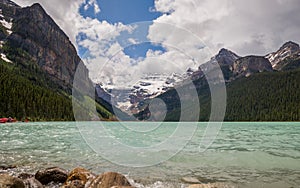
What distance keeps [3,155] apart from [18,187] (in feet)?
44.6

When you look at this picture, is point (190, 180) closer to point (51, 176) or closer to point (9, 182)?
point (51, 176)

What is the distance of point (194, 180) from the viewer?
13812 millimetres

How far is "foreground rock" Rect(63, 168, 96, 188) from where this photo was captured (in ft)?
39.3

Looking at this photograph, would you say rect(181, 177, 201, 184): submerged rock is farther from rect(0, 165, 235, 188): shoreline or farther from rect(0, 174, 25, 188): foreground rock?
rect(0, 174, 25, 188): foreground rock

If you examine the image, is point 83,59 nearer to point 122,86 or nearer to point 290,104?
point 122,86

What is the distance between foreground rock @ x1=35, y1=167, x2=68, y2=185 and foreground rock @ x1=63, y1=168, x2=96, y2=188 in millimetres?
578

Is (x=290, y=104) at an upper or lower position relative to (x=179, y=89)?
upper

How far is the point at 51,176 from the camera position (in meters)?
13.4

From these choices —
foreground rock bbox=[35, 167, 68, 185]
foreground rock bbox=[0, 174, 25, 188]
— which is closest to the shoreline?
foreground rock bbox=[35, 167, 68, 185]

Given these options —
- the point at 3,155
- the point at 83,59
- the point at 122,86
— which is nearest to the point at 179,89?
the point at 122,86

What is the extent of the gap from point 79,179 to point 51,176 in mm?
1857

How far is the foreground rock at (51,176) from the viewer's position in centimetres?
1323

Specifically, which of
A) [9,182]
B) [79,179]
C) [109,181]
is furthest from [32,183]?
[109,181]

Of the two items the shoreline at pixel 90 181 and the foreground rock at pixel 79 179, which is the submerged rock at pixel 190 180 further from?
the foreground rock at pixel 79 179
